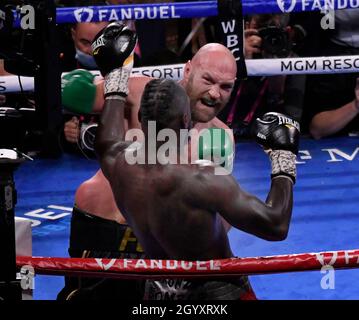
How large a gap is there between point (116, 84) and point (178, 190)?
0.40 meters

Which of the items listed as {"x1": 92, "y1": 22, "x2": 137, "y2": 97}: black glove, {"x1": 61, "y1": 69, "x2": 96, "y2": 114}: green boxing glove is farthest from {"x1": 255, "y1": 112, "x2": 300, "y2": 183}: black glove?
{"x1": 61, "y1": 69, "x2": 96, "y2": 114}: green boxing glove

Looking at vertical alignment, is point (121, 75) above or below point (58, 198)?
above

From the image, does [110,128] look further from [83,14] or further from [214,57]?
[83,14]

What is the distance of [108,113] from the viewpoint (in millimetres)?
2627

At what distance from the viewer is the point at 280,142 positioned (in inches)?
103

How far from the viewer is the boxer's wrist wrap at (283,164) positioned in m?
2.56

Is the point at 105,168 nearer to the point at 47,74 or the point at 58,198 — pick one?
the point at 47,74

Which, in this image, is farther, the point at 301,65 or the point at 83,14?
the point at 301,65

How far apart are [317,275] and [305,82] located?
187cm

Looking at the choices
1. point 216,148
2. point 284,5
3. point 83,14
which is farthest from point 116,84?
point 284,5

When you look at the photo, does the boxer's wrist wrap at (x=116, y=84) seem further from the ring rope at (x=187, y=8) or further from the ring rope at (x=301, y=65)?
the ring rope at (x=301, y=65)

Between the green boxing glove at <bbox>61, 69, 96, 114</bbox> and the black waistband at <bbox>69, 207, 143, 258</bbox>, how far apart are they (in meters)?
0.40

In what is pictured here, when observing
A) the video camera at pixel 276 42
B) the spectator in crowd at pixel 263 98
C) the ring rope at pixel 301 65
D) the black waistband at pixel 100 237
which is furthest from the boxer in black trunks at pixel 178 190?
the spectator in crowd at pixel 263 98

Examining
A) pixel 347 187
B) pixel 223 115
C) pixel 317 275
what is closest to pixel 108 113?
pixel 317 275
